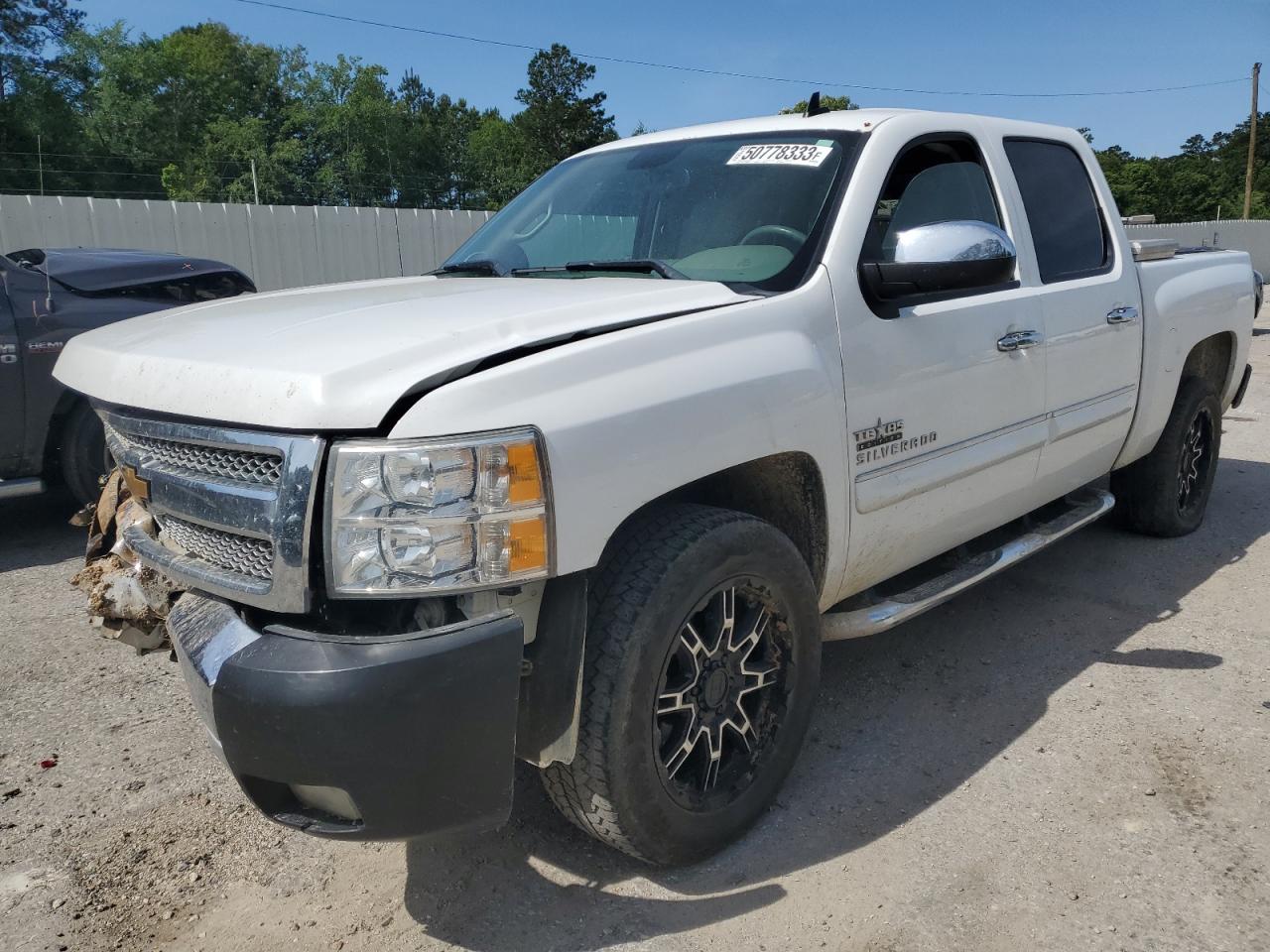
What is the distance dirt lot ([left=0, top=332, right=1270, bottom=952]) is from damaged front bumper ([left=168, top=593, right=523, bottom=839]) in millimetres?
488

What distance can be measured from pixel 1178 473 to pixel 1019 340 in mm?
2234

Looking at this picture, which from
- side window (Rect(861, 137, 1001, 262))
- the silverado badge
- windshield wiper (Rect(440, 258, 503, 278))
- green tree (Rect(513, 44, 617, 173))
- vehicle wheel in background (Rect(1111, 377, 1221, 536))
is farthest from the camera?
green tree (Rect(513, 44, 617, 173))

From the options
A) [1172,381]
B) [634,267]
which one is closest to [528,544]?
[634,267]

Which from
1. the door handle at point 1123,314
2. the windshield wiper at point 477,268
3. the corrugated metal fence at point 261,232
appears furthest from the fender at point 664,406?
the corrugated metal fence at point 261,232

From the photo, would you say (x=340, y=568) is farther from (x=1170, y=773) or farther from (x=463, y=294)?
(x=1170, y=773)

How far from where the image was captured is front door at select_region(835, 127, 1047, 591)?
287 cm

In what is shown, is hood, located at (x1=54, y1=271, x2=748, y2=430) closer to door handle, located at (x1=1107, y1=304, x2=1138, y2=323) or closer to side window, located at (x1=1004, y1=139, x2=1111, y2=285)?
side window, located at (x1=1004, y1=139, x2=1111, y2=285)

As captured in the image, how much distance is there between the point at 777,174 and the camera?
10.3 feet

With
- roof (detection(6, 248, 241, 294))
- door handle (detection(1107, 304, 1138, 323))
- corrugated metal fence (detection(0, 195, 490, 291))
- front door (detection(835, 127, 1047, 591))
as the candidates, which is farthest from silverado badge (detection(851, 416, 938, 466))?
corrugated metal fence (detection(0, 195, 490, 291))

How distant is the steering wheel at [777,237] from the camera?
2902 mm

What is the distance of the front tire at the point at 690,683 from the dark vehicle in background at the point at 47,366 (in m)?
3.89

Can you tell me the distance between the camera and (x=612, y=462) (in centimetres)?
214

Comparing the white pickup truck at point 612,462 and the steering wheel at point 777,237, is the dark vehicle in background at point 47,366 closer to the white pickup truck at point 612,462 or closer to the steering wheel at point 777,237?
→ the white pickup truck at point 612,462

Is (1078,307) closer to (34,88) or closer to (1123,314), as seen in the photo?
(1123,314)
